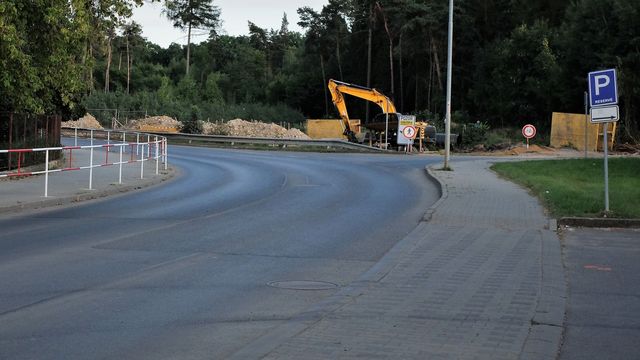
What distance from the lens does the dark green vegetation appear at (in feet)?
48.7

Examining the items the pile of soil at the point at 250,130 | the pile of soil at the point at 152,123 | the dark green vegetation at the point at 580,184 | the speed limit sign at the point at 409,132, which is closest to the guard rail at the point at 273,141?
the speed limit sign at the point at 409,132

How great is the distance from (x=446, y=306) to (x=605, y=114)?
8358 millimetres

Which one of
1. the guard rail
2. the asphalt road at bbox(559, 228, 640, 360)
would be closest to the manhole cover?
the asphalt road at bbox(559, 228, 640, 360)

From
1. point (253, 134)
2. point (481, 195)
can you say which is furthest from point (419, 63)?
point (481, 195)

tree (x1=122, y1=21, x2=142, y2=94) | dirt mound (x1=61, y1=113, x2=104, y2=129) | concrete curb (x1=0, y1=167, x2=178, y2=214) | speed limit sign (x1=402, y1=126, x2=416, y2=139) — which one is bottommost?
concrete curb (x1=0, y1=167, x2=178, y2=214)

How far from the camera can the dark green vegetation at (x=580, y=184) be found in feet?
48.7

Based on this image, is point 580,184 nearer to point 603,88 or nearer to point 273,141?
point 603,88

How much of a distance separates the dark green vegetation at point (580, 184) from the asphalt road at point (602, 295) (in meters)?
1.93

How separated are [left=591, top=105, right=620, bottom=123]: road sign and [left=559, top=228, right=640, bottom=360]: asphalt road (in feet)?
7.58

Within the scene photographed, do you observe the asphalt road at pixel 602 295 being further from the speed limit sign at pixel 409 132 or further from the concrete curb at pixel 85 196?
the speed limit sign at pixel 409 132

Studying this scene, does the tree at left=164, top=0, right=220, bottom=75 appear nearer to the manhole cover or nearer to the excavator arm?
the excavator arm

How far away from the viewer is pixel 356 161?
3425cm

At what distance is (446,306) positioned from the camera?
24.0 feet

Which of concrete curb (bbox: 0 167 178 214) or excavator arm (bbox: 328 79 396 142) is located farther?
excavator arm (bbox: 328 79 396 142)
